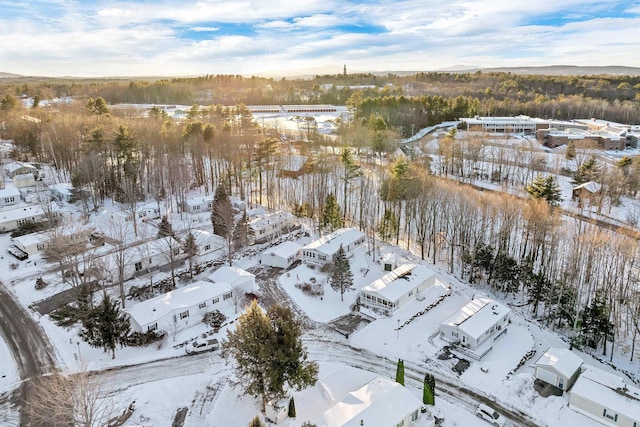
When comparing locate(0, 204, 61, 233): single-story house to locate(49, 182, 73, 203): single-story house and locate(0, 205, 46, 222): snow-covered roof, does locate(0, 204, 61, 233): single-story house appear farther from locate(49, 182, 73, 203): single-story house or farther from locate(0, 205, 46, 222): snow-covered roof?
locate(49, 182, 73, 203): single-story house

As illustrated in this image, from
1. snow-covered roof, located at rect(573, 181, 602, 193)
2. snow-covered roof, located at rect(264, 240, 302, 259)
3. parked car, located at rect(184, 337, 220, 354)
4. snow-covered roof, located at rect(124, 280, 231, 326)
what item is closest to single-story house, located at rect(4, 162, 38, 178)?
snow-covered roof, located at rect(264, 240, 302, 259)

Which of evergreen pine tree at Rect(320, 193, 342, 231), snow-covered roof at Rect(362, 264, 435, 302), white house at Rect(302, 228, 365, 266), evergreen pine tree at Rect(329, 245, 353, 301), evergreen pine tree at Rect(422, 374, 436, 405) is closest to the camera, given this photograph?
evergreen pine tree at Rect(422, 374, 436, 405)

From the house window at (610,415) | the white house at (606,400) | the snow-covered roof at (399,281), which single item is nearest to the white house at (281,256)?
the snow-covered roof at (399,281)

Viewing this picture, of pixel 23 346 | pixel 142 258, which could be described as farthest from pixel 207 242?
pixel 23 346

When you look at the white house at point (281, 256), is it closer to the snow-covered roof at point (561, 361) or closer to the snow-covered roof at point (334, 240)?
the snow-covered roof at point (334, 240)

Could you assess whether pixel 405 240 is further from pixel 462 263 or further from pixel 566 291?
pixel 566 291

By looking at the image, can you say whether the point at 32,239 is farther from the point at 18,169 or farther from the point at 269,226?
the point at 269,226
